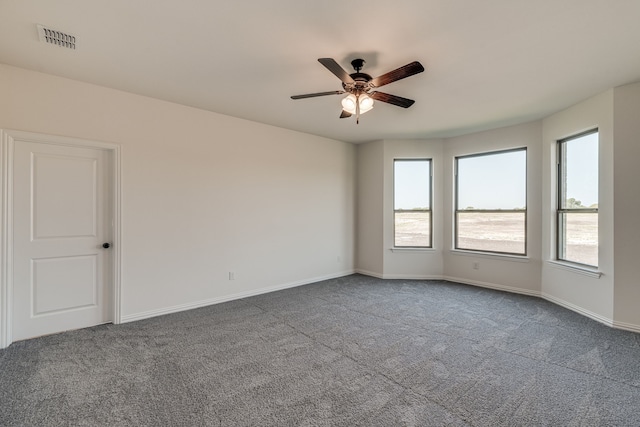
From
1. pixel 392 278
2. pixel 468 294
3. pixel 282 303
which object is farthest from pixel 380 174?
pixel 282 303

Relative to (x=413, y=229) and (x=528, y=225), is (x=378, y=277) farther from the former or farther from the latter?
(x=528, y=225)

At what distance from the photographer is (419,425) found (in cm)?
186

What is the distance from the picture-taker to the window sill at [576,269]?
3.61 meters

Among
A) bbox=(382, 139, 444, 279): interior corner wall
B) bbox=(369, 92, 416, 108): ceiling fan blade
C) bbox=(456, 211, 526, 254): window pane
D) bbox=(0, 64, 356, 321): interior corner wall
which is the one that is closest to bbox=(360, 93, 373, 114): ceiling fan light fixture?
bbox=(369, 92, 416, 108): ceiling fan blade

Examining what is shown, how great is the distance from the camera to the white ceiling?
6.81ft

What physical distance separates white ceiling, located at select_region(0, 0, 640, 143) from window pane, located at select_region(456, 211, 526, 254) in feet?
6.27

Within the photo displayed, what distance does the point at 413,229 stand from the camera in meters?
5.85

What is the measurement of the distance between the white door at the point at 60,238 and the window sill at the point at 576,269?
5.77m

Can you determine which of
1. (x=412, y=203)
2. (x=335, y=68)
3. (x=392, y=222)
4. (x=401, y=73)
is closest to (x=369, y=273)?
(x=392, y=222)

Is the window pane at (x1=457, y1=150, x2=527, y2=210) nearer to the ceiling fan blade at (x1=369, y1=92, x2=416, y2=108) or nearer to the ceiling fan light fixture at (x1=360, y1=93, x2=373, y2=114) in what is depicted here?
the ceiling fan blade at (x1=369, y1=92, x2=416, y2=108)

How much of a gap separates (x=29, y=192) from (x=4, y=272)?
800 mm

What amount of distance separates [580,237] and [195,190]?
5200mm

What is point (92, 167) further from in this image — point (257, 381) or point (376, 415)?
point (376, 415)

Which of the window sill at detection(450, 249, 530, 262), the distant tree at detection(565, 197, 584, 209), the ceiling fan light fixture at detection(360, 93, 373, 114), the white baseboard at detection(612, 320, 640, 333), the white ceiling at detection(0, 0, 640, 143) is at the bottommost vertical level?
the white baseboard at detection(612, 320, 640, 333)
